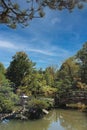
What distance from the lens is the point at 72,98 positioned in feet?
82.3

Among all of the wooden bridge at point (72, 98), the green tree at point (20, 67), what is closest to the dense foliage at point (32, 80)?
the green tree at point (20, 67)

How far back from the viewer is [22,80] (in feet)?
85.3

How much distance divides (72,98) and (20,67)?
5.82 meters

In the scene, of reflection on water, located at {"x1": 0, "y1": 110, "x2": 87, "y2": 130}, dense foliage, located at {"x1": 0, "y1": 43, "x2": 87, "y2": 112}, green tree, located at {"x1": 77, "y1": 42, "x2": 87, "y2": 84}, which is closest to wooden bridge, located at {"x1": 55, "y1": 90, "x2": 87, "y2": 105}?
dense foliage, located at {"x1": 0, "y1": 43, "x2": 87, "y2": 112}

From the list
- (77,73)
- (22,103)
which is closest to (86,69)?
(77,73)

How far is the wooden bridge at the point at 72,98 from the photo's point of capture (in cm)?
2480

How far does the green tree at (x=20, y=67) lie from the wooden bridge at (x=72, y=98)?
3.87 m

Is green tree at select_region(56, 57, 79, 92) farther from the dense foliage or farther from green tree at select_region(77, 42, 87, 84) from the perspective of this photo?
green tree at select_region(77, 42, 87, 84)

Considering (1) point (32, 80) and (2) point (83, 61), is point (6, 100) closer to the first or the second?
(1) point (32, 80)

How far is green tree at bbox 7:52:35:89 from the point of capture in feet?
86.2

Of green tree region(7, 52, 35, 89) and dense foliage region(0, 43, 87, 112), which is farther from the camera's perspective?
green tree region(7, 52, 35, 89)

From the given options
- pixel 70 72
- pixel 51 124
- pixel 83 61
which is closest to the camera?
pixel 51 124

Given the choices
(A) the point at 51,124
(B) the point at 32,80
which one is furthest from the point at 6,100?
(B) the point at 32,80

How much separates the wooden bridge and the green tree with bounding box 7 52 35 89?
153 inches
